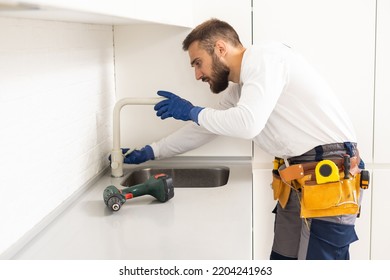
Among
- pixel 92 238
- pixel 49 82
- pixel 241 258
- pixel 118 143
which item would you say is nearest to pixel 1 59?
pixel 49 82

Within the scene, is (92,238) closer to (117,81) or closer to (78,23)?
(78,23)

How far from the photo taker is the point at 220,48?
7.09ft

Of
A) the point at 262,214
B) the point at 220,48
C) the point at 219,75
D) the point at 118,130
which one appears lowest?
the point at 262,214

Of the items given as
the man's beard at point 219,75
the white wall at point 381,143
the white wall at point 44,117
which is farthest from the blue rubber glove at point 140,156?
the white wall at point 381,143

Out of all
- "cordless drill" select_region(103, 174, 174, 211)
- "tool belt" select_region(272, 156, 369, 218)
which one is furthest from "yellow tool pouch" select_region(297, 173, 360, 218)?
"cordless drill" select_region(103, 174, 174, 211)

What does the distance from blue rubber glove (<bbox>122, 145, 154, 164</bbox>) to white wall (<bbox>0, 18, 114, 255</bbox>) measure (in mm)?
161

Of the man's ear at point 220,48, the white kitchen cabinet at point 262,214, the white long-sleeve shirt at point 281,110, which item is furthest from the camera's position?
the white kitchen cabinet at point 262,214

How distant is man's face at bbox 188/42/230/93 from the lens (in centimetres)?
219

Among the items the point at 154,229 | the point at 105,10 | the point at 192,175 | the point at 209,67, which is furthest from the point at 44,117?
the point at 192,175

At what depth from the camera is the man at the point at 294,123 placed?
1.93m

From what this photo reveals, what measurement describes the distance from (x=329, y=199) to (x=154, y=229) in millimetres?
670

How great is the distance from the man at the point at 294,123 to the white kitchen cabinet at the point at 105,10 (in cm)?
19

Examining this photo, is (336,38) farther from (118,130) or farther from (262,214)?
(118,130)

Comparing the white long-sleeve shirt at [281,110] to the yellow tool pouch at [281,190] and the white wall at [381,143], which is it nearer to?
the yellow tool pouch at [281,190]
